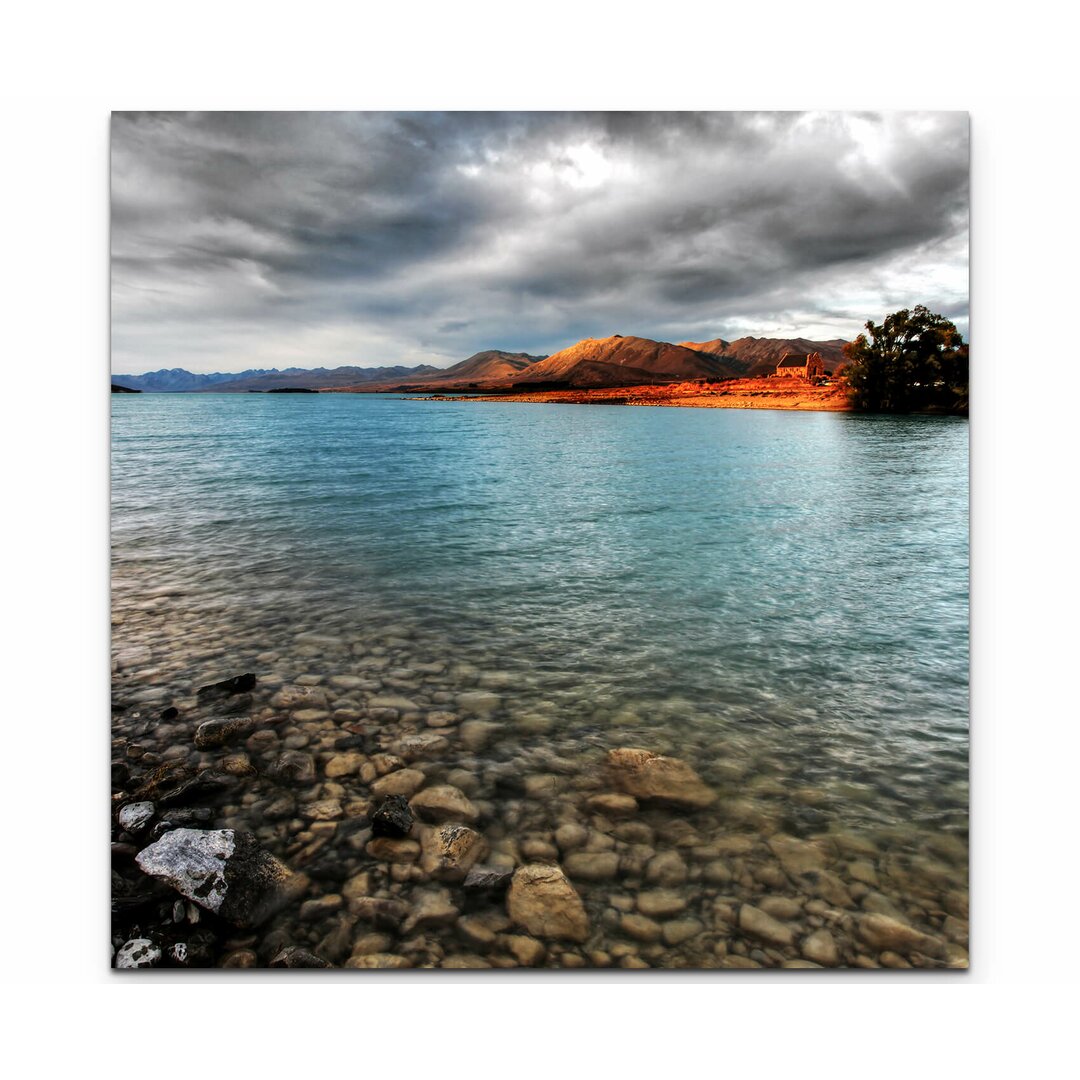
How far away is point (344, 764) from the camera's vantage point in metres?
4.15

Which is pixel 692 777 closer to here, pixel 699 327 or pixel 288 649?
pixel 288 649

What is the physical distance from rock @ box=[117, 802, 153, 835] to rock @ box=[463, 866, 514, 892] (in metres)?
2.04

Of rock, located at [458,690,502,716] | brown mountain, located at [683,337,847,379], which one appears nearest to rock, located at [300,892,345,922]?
rock, located at [458,690,502,716]

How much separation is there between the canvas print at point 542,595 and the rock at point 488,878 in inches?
0.5

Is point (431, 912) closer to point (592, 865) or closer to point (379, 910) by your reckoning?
point (379, 910)

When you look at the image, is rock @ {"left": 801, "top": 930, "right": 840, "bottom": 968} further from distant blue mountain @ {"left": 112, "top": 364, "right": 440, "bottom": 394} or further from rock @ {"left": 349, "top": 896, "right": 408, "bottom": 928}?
distant blue mountain @ {"left": 112, "top": 364, "right": 440, "bottom": 394}

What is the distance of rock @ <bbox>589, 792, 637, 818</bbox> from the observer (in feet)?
12.5

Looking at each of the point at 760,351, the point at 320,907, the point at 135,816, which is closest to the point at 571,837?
the point at 320,907

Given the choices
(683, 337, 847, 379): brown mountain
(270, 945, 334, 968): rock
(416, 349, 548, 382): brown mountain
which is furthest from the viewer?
(416, 349, 548, 382): brown mountain

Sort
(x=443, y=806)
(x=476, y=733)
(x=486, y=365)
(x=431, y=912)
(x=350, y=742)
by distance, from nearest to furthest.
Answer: (x=431, y=912) < (x=443, y=806) < (x=350, y=742) < (x=476, y=733) < (x=486, y=365)

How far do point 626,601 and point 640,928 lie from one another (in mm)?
4116
